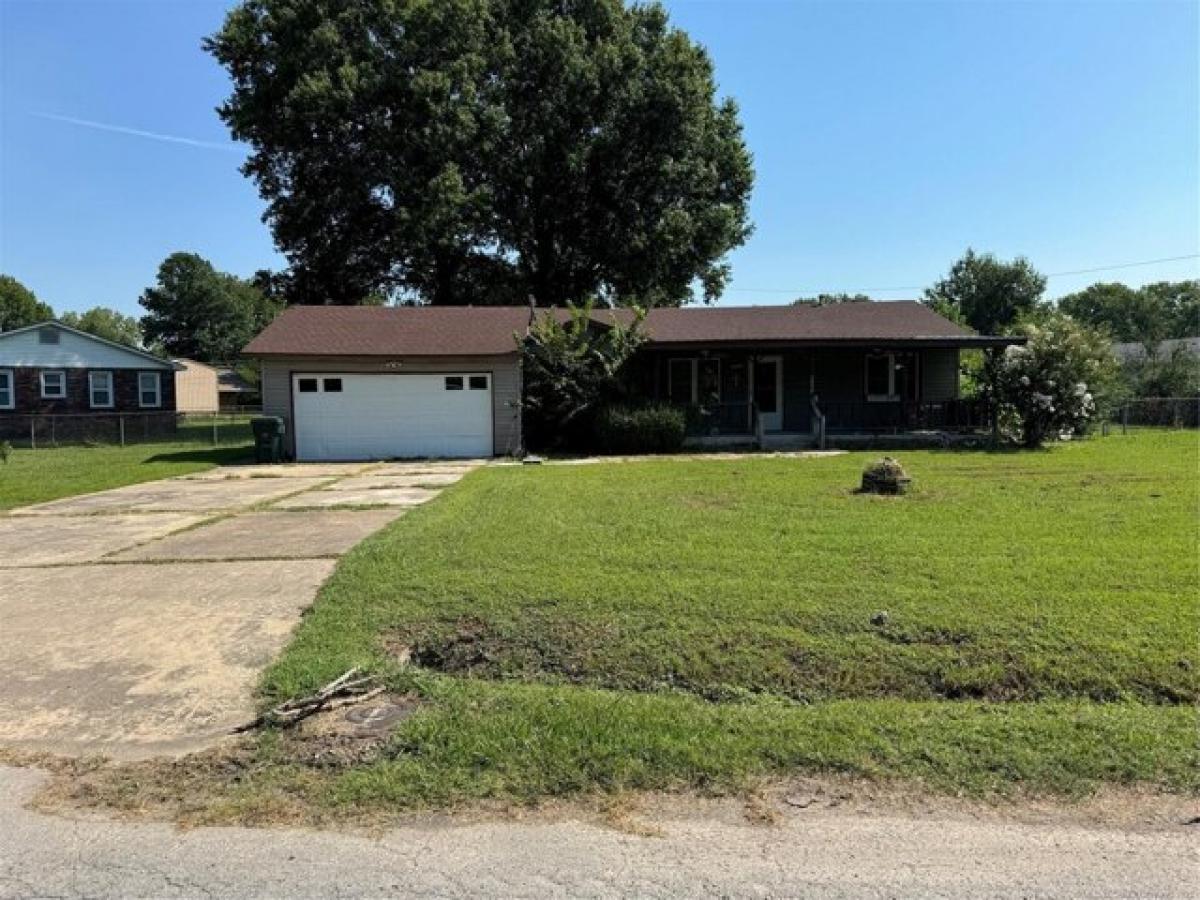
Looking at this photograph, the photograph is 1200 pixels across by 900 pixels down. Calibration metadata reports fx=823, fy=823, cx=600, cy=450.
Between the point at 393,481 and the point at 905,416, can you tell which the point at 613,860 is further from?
the point at 905,416

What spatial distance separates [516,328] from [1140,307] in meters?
74.3

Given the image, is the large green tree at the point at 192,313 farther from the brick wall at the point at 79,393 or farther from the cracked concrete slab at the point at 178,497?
the cracked concrete slab at the point at 178,497

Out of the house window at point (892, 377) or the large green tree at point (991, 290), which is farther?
the large green tree at point (991, 290)

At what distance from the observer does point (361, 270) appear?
31297 mm

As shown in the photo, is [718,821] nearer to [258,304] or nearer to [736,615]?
[736,615]

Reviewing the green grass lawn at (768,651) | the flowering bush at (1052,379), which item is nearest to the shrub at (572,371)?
the flowering bush at (1052,379)

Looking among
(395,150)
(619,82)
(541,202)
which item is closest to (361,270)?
(395,150)

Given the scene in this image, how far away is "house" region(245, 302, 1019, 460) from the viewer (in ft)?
64.2

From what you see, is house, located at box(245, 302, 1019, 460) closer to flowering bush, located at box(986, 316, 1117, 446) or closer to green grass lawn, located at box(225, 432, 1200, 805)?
flowering bush, located at box(986, 316, 1117, 446)

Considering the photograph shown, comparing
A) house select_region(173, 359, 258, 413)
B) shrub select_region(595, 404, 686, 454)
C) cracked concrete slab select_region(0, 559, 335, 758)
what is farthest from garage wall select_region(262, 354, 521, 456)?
house select_region(173, 359, 258, 413)

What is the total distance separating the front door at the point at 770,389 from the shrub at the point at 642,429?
12.1 feet

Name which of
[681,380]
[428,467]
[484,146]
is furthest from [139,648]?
[484,146]

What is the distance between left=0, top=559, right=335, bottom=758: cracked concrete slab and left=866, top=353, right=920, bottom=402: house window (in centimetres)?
1756

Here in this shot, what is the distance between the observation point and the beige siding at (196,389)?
54.8 metres
